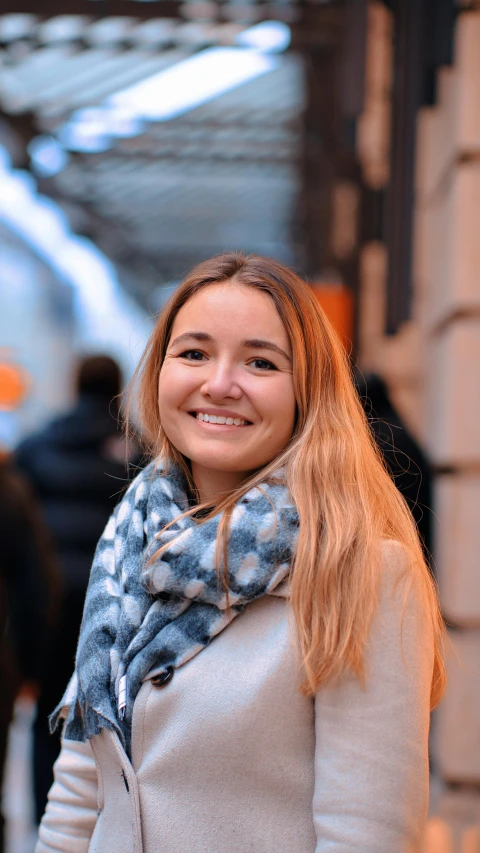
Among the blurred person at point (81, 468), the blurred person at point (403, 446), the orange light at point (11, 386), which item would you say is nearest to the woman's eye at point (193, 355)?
the blurred person at point (403, 446)

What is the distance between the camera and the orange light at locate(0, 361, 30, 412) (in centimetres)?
1934

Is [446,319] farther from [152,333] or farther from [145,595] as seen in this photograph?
[145,595]

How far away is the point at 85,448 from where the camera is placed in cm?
475

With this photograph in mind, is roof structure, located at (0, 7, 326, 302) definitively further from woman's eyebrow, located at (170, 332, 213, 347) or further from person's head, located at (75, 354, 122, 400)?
woman's eyebrow, located at (170, 332, 213, 347)

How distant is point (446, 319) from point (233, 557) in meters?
2.92

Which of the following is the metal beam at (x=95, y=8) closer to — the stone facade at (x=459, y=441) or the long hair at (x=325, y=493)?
the stone facade at (x=459, y=441)

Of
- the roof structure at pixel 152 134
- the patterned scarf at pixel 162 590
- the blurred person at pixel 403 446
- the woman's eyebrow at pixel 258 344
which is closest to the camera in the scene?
the patterned scarf at pixel 162 590

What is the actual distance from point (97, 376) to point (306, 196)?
356 inches

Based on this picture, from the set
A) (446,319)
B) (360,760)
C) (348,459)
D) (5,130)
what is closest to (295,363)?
(348,459)

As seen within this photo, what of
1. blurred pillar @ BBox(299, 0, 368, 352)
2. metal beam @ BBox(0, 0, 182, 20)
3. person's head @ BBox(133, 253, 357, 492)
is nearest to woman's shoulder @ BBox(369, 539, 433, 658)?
person's head @ BBox(133, 253, 357, 492)

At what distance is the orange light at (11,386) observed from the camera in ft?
63.5

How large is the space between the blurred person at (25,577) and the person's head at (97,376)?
0.71 meters

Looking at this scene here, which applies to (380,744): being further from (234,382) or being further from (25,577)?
(25,577)

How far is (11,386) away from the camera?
19.5m
